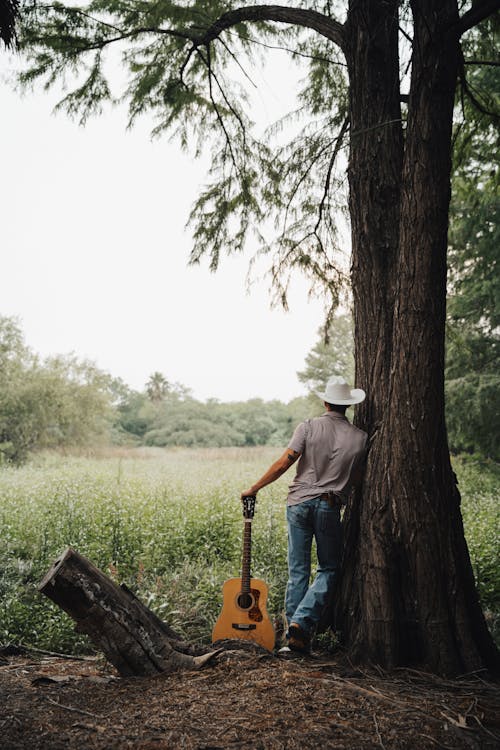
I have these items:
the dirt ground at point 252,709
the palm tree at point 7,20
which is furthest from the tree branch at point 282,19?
the dirt ground at point 252,709

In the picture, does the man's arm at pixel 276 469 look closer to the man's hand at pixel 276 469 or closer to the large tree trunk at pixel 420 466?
the man's hand at pixel 276 469

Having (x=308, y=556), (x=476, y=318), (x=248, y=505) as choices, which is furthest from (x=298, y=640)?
(x=476, y=318)

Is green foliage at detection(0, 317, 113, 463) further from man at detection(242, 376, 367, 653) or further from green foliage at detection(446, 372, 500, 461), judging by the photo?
man at detection(242, 376, 367, 653)

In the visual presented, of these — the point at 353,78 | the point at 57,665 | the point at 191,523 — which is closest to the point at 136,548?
the point at 191,523

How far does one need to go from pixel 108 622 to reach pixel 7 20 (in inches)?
155

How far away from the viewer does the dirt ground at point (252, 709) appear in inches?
105

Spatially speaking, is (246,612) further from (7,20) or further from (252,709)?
(7,20)

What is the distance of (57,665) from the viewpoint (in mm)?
4309

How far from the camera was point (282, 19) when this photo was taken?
534 centimetres

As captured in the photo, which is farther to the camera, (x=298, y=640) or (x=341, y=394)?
(x=341, y=394)

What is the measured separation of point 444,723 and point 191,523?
→ 553 cm

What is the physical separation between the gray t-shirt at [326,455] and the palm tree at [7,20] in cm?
334

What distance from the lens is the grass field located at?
210 inches

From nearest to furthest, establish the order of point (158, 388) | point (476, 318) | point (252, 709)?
point (252, 709)
point (476, 318)
point (158, 388)
